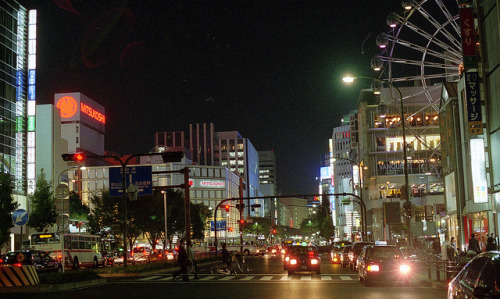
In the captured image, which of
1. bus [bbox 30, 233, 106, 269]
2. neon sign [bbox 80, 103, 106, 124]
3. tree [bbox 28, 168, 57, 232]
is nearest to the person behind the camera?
bus [bbox 30, 233, 106, 269]

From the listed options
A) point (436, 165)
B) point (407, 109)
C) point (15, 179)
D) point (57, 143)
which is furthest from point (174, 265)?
point (407, 109)

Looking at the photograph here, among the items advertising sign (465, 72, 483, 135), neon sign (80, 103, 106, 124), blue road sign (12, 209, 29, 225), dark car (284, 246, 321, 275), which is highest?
neon sign (80, 103, 106, 124)

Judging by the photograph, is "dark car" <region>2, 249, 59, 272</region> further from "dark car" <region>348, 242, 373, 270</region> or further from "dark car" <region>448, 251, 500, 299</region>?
"dark car" <region>448, 251, 500, 299</region>

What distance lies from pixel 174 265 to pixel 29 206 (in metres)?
36.6

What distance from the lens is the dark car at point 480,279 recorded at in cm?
845

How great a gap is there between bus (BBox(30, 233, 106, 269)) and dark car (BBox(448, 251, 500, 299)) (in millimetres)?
39320

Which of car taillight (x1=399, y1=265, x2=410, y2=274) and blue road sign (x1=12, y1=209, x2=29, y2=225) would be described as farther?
blue road sign (x1=12, y1=209, x2=29, y2=225)

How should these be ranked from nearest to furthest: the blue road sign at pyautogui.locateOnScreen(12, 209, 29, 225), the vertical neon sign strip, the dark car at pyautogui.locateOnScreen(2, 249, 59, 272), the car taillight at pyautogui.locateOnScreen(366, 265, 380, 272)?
the car taillight at pyautogui.locateOnScreen(366, 265, 380, 272) < the blue road sign at pyautogui.locateOnScreen(12, 209, 29, 225) < the dark car at pyautogui.locateOnScreen(2, 249, 59, 272) < the vertical neon sign strip

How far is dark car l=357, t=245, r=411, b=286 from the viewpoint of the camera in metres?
22.9

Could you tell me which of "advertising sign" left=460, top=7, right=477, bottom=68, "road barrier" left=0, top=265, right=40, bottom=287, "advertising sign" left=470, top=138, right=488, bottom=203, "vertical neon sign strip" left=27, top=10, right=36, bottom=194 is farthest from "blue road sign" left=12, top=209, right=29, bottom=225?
"vertical neon sign strip" left=27, top=10, right=36, bottom=194

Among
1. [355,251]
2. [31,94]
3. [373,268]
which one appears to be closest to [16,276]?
[373,268]

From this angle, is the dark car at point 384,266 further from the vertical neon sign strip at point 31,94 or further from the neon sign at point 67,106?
the neon sign at point 67,106

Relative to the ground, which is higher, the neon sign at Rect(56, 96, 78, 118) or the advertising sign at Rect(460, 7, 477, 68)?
the neon sign at Rect(56, 96, 78, 118)

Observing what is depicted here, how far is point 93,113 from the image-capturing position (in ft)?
561
